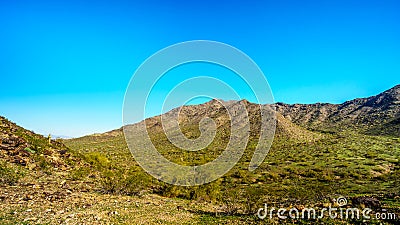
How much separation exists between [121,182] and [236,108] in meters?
116

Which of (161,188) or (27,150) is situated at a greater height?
(27,150)

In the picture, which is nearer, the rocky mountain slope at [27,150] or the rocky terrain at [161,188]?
the rocky terrain at [161,188]

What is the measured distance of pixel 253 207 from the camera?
2316cm

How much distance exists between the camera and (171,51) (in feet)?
65.2

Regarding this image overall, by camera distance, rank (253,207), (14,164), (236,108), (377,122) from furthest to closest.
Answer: (377,122)
(236,108)
(14,164)
(253,207)

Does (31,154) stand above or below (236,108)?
below

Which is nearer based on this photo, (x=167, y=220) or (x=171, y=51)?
(x=167, y=220)

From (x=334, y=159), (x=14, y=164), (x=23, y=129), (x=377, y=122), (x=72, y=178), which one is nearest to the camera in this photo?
(x=14, y=164)

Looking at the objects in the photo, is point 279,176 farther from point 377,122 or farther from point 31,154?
point 377,122

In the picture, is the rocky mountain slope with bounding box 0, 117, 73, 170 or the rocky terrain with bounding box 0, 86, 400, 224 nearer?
the rocky terrain with bounding box 0, 86, 400, 224

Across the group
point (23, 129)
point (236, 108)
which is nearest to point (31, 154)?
point (23, 129)

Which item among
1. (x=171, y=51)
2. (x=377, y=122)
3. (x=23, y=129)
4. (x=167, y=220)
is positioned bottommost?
(x=167, y=220)

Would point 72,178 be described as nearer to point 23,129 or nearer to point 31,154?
point 31,154

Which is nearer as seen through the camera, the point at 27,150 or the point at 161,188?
the point at 27,150
